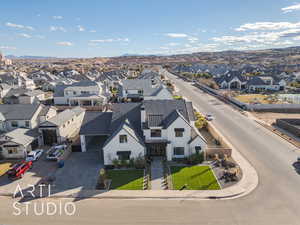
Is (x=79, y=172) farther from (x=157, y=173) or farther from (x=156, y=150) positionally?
(x=156, y=150)

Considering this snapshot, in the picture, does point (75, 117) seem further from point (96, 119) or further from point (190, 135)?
point (190, 135)

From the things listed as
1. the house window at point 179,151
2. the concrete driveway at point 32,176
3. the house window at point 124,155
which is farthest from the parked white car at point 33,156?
the house window at point 179,151

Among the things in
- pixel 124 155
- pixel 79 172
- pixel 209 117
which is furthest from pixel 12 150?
pixel 209 117

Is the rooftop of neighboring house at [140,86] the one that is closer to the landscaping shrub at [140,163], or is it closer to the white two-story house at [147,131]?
the white two-story house at [147,131]

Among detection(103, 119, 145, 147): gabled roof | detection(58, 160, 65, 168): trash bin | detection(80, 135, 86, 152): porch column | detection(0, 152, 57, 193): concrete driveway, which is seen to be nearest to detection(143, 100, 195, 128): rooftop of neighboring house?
detection(103, 119, 145, 147): gabled roof

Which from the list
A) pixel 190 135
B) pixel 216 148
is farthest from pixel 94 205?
pixel 216 148

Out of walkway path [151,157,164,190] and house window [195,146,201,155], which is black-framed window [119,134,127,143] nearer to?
walkway path [151,157,164,190]
